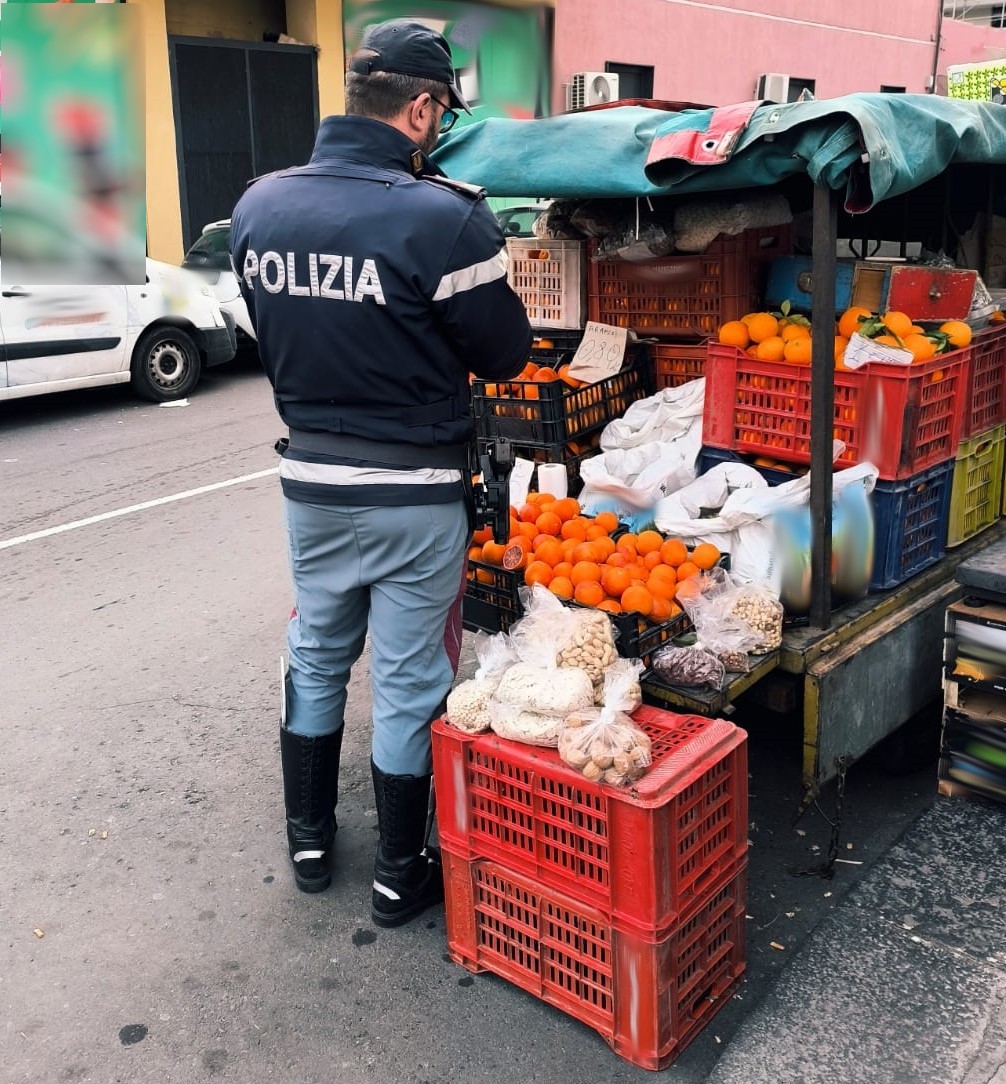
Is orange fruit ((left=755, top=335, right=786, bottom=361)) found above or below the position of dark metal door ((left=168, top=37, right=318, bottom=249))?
below

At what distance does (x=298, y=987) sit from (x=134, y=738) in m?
1.74

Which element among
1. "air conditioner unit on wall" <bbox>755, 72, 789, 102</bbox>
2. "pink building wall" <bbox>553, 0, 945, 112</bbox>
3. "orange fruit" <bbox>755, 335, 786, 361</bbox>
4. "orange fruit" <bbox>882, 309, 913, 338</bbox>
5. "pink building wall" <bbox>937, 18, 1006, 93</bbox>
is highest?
"pink building wall" <bbox>937, 18, 1006, 93</bbox>

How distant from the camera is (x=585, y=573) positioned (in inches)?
141

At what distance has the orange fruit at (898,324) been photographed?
3.84 m

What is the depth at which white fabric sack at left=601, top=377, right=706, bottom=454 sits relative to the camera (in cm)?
450

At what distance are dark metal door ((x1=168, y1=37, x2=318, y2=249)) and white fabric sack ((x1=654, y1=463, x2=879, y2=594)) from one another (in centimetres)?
1328

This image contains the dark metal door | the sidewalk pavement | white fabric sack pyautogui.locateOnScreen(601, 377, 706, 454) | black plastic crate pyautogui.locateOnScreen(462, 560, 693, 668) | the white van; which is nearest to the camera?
the sidewalk pavement

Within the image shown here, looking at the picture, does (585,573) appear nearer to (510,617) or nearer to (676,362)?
(510,617)

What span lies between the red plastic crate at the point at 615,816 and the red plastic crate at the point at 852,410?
4.43 feet

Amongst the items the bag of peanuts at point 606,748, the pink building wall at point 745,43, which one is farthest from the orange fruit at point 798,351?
the pink building wall at point 745,43

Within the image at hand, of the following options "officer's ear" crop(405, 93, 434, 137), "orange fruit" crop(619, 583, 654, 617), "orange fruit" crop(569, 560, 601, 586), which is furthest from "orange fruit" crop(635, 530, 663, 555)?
"officer's ear" crop(405, 93, 434, 137)

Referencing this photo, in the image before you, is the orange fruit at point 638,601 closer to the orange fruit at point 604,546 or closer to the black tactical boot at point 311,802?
the orange fruit at point 604,546

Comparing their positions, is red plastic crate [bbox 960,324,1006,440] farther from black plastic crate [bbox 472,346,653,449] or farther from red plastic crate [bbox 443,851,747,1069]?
red plastic crate [bbox 443,851,747,1069]

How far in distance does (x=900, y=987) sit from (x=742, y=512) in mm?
1479
